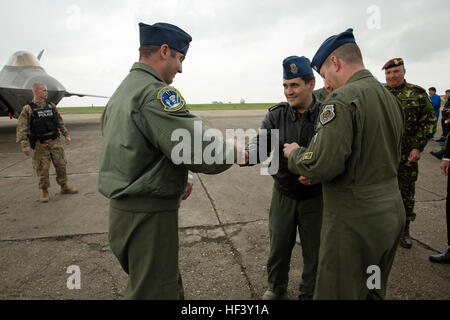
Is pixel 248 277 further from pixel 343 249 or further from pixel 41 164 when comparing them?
pixel 41 164

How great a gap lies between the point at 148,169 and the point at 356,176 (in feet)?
3.88

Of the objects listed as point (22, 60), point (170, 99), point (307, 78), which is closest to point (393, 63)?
point (307, 78)

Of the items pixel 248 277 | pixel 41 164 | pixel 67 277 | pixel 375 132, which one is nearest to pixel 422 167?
pixel 248 277

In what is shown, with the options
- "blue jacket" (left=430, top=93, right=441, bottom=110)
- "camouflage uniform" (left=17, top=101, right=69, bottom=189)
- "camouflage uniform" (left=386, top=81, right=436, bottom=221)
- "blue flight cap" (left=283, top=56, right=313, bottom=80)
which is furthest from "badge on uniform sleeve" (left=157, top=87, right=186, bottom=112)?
"blue jacket" (left=430, top=93, right=441, bottom=110)

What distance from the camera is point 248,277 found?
281 cm

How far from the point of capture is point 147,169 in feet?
5.35

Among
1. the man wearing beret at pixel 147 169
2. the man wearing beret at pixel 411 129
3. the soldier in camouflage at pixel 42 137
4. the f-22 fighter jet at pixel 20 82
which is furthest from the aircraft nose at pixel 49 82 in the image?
the man wearing beret at pixel 411 129

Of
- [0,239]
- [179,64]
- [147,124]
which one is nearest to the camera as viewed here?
[147,124]

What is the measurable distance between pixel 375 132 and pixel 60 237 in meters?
3.82

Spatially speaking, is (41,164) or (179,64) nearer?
(179,64)

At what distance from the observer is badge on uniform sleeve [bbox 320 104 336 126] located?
1548 millimetres

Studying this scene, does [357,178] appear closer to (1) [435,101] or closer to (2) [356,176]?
(2) [356,176]

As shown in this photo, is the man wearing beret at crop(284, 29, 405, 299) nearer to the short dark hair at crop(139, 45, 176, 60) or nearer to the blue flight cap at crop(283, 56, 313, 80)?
the blue flight cap at crop(283, 56, 313, 80)

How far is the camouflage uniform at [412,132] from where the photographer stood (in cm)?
346
